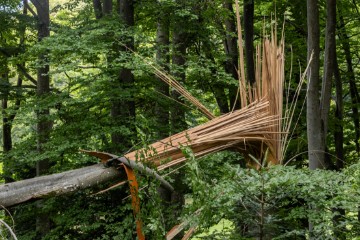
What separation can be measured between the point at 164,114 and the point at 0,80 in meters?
4.27

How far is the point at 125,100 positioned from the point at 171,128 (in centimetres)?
92

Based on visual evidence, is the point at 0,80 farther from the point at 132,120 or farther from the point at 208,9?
the point at 208,9

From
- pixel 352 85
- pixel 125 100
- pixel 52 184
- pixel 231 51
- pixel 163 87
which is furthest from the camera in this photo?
pixel 352 85

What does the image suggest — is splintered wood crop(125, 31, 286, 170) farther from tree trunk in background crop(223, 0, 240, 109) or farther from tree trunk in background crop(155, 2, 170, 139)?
tree trunk in background crop(223, 0, 240, 109)

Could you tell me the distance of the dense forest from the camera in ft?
7.26

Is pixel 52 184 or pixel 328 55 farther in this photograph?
pixel 328 55

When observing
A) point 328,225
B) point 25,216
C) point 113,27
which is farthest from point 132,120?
point 328,225

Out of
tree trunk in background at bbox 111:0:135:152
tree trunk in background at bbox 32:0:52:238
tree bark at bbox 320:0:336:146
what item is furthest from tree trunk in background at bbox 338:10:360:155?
tree trunk in background at bbox 32:0:52:238

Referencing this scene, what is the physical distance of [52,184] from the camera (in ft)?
5.04

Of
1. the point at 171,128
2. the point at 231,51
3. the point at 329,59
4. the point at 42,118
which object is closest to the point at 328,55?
the point at 329,59

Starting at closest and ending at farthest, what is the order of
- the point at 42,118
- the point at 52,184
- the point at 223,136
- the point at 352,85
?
the point at 52,184 < the point at 223,136 < the point at 42,118 < the point at 352,85

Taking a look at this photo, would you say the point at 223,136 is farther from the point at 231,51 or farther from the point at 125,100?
the point at 231,51

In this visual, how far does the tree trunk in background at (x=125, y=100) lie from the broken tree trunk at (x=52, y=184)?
487cm

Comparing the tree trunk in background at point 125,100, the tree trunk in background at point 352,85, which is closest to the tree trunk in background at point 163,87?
the tree trunk in background at point 125,100
